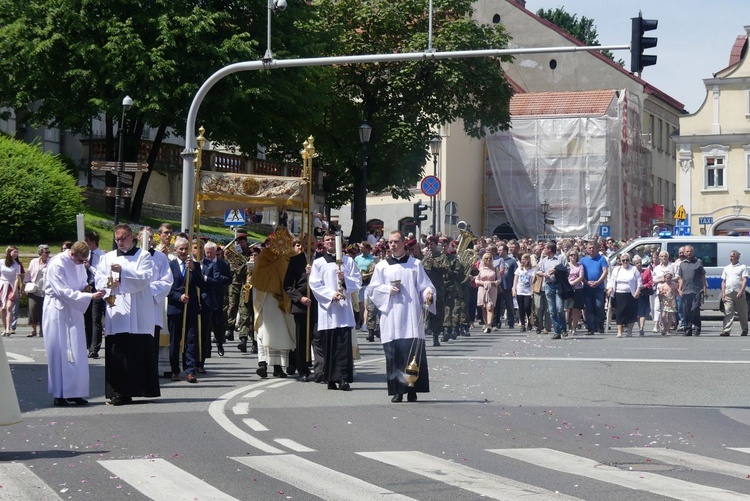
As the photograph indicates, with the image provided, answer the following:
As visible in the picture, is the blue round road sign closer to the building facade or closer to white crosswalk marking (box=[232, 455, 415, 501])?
white crosswalk marking (box=[232, 455, 415, 501])

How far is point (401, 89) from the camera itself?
53.6m

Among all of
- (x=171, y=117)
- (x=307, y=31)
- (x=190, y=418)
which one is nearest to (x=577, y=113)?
(x=307, y=31)

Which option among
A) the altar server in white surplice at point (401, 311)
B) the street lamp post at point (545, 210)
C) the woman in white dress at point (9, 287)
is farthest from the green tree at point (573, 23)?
the altar server in white surplice at point (401, 311)

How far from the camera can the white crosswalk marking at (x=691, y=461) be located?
9977 millimetres

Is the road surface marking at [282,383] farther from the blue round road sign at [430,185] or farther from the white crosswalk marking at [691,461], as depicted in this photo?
the blue round road sign at [430,185]

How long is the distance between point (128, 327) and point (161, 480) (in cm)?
567

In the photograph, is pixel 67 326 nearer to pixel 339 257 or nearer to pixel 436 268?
pixel 339 257

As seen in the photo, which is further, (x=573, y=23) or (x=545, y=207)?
(x=573, y=23)

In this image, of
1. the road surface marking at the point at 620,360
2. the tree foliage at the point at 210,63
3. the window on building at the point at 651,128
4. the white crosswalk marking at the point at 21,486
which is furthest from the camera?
the window on building at the point at 651,128

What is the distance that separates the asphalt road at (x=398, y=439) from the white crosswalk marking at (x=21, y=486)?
0.6 inches

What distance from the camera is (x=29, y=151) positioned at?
4106 centimetres

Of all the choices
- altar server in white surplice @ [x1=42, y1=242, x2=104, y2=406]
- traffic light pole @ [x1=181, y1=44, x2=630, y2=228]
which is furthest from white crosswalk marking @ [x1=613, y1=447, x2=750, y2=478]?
traffic light pole @ [x1=181, y1=44, x2=630, y2=228]

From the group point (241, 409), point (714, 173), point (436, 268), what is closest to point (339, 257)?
point (241, 409)

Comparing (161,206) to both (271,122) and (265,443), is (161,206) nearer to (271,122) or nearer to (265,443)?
(271,122)
